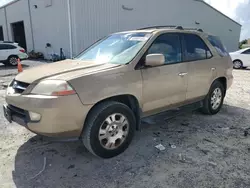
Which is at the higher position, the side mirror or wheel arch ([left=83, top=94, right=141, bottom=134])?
the side mirror

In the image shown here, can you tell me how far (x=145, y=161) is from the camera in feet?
10.6

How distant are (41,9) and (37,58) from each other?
3977 mm

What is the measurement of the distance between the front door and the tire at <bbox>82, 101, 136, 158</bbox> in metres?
0.42

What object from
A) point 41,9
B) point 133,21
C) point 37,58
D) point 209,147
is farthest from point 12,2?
point 209,147

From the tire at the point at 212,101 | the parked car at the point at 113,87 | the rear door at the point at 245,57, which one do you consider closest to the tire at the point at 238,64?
the rear door at the point at 245,57

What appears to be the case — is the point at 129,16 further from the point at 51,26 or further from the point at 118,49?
the point at 118,49

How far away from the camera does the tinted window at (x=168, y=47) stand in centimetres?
378

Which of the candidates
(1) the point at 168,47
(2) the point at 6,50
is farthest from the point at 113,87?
(2) the point at 6,50

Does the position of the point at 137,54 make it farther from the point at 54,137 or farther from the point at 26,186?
the point at 26,186

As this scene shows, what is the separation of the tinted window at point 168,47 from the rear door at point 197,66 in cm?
19

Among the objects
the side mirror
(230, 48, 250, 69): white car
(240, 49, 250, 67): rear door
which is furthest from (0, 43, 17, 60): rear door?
(240, 49, 250, 67): rear door

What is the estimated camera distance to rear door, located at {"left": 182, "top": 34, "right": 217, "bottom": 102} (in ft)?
14.0

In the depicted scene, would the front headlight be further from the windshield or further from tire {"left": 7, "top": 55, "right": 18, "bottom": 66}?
tire {"left": 7, "top": 55, "right": 18, "bottom": 66}

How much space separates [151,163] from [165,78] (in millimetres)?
1378
